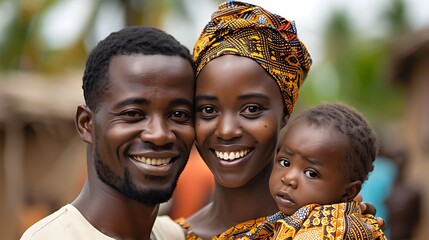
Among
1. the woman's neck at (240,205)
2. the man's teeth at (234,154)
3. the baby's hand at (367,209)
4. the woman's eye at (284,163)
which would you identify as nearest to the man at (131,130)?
the man's teeth at (234,154)

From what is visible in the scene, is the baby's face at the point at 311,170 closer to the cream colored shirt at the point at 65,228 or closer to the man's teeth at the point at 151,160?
the man's teeth at the point at 151,160

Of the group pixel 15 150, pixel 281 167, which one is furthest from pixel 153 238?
pixel 15 150

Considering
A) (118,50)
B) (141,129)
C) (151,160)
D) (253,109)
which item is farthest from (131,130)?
(253,109)

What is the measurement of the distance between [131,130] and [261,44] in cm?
86

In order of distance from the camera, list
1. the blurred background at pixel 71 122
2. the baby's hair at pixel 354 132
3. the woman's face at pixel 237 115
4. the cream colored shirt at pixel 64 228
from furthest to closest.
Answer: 1. the blurred background at pixel 71 122
2. the woman's face at pixel 237 115
3. the baby's hair at pixel 354 132
4. the cream colored shirt at pixel 64 228

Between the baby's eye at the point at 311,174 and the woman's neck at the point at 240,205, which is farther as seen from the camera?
the woman's neck at the point at 240,205

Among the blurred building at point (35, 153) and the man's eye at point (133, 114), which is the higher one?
the man's eye at point (133, 114)

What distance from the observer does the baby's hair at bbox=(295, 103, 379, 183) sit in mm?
3930

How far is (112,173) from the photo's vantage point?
13.0 feet

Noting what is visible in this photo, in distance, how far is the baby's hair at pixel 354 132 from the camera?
3.93 metres

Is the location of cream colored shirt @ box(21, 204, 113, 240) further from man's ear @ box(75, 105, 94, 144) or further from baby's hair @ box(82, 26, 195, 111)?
baby's hair @ box(82, 26, 195, 111)

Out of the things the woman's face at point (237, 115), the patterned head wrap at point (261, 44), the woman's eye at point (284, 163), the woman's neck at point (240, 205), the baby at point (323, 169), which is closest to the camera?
the baby at point (323, 169)

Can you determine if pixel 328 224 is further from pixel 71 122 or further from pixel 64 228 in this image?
pixel 71 122

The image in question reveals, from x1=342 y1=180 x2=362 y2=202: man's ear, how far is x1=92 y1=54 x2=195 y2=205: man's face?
788mm
